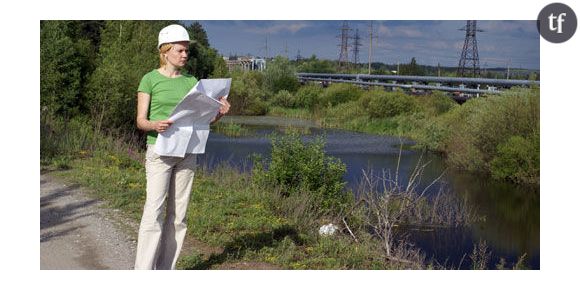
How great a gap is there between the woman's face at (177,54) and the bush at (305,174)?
7.11 meters

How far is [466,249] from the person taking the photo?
1187 centimetres

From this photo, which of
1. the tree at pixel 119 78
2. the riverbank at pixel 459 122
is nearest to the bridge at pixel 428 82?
the riverbank at pixel 459 122

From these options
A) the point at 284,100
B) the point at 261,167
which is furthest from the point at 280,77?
the point at 261,167

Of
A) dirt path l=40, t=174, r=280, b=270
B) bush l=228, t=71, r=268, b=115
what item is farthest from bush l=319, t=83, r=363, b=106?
dirt path l=40, t=174, r=280, b=270

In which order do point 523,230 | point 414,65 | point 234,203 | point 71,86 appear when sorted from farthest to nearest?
point 414,65
point 71,86
point 523,230
point 234,203

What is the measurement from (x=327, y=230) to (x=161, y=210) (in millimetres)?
4302

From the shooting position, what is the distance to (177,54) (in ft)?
16.5

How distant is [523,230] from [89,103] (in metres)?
11.2

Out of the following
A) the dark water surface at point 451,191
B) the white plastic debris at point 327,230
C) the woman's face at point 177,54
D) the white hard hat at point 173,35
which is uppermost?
the white hard hat at point 173,35

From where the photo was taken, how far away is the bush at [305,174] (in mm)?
12195

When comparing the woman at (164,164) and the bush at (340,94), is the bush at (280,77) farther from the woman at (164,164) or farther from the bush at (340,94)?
the woman at (164,164)

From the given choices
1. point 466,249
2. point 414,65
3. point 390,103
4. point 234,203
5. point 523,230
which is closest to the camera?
point 234,203
